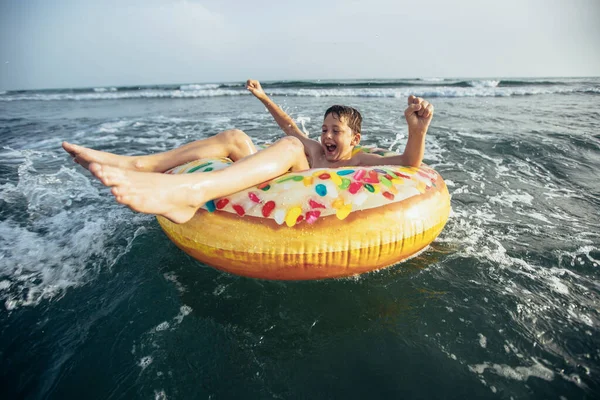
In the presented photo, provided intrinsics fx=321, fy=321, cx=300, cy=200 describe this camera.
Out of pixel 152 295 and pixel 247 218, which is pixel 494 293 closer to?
pixel 247 218

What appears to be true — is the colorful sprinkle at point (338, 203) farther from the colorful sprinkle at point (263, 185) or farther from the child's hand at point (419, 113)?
the child's hand at point (419, 113)

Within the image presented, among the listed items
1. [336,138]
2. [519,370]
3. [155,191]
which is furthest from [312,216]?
[519,370]

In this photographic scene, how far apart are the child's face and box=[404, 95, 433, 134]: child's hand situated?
600 mm

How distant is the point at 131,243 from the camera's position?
124 inches

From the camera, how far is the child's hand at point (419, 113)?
260 cm

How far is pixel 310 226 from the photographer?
2.20 meters

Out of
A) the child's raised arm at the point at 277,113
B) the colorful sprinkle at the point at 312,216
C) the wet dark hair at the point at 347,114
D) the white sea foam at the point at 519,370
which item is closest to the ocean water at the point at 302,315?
the white sea foam at the point at 519,370

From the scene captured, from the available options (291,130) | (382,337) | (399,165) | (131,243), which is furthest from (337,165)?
(131,243)

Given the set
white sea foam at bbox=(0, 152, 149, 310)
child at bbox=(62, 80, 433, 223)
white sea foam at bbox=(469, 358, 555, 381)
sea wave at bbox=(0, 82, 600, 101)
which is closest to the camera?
white sea foam at bbox=(469, 358, 555, 381)

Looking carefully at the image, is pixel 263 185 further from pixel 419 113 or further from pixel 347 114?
pixel 419 113

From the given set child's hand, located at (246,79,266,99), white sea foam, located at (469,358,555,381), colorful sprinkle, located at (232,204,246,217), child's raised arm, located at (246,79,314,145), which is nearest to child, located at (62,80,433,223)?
colorful sprinkle, located at (232,204,246,217)

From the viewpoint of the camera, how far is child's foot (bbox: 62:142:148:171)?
2.60 m

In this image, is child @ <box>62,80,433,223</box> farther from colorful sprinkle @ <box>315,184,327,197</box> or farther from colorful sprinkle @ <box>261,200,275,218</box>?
colorful sprinkle @ <box>315,184,327,197</box>

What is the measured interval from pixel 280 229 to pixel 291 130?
83.6 inches
